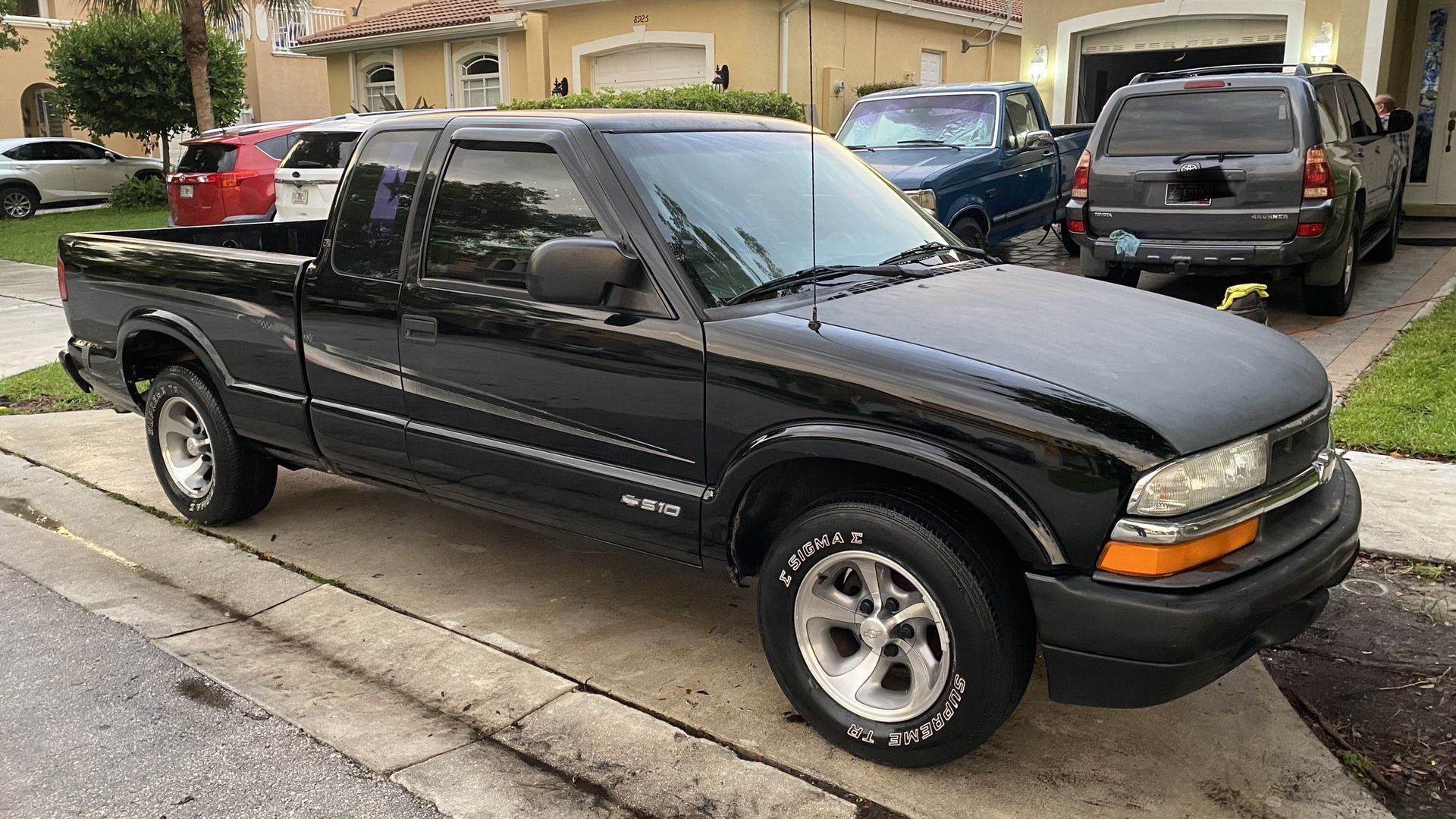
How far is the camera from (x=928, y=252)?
4.28 metres

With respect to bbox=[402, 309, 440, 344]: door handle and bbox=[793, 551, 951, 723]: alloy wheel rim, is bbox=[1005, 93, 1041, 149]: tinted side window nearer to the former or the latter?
bbox=[402, 309, 440, 344]: door handle

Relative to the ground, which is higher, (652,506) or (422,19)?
(422,19)

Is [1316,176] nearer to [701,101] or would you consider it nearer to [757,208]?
[757,208]

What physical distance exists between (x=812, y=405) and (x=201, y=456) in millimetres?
3544

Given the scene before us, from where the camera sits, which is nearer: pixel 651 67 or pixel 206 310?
pixel 206 310

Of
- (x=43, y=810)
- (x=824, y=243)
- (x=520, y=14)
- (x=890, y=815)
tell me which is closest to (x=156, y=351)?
(x=43, y=810)

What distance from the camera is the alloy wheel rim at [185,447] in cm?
540

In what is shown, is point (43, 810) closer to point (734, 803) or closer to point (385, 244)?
point (734, 803)

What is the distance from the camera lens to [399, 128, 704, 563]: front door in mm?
3570

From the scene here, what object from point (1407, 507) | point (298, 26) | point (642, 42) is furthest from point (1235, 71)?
point (298, 26)

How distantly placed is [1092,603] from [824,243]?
1705 millimetres

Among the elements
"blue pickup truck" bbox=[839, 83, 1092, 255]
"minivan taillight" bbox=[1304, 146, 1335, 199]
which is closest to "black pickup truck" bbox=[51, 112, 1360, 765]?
"minivan taillight" bbox=[1304, 146, 1335, 199]

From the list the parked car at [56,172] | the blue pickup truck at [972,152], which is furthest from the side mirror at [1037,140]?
the parked car at [56,172]

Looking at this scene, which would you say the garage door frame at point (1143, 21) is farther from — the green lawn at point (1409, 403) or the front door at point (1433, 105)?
the green lawn at point (1409, 403)
